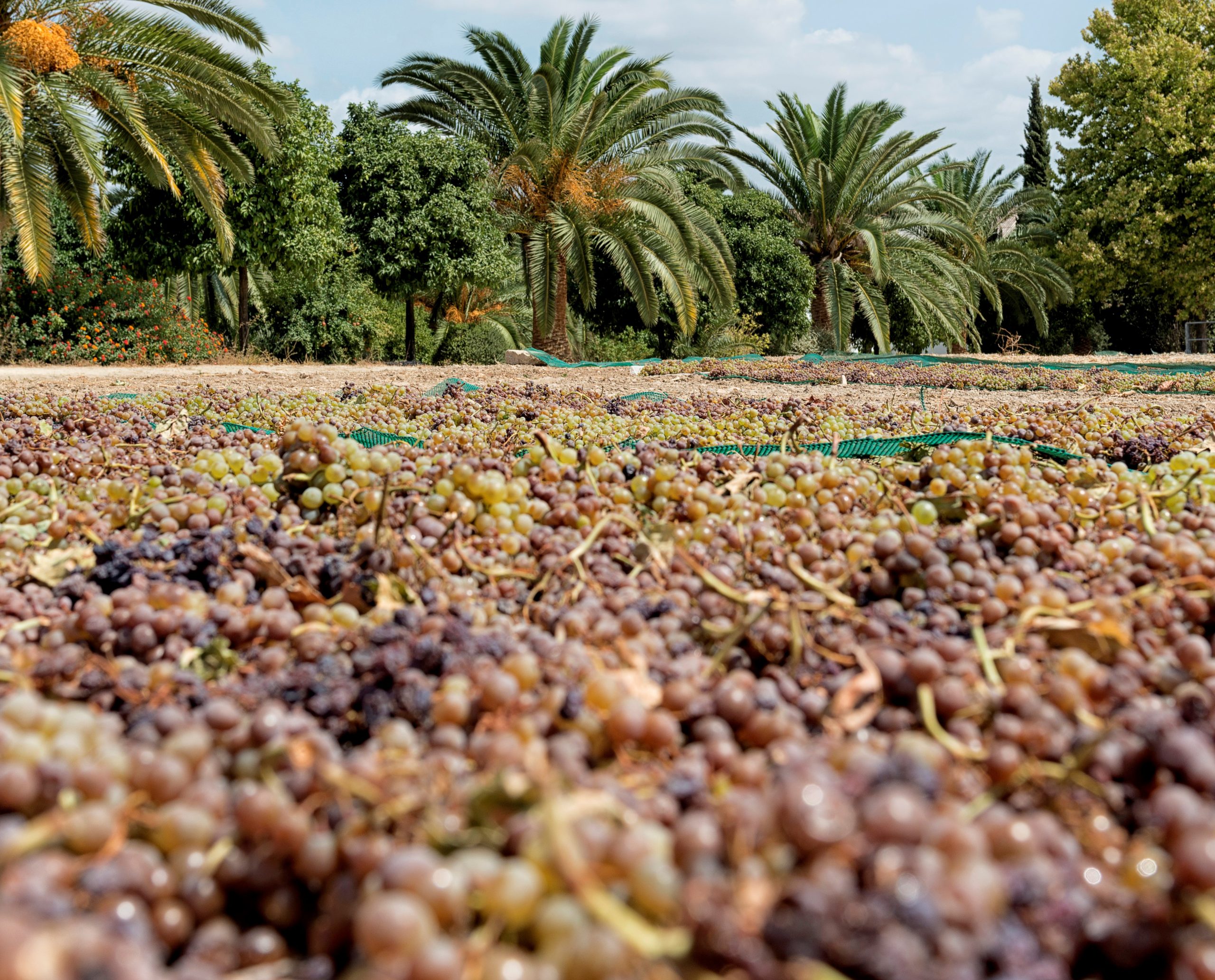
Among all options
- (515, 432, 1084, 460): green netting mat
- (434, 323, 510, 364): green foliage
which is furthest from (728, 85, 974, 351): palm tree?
(515, 432, 1084, 460): green netting mat

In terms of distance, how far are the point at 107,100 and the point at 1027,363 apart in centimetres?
1594

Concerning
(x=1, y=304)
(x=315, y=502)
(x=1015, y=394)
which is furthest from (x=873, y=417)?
(x=1, y=304)

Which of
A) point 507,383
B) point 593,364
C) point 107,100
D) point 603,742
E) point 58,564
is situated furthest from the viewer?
point 593,364

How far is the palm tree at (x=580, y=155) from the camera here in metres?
17.2

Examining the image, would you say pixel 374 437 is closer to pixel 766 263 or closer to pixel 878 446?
pixel 878 446

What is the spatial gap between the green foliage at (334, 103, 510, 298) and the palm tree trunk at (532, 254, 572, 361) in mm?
2386

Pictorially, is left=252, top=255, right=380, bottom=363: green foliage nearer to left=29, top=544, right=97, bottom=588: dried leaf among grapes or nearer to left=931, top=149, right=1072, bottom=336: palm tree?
left=931, top=149, right=1072, bottom=336: palm tree

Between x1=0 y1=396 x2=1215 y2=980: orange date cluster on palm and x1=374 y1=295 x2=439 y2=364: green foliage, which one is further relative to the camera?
x1=374 y1=295 x2=439 y2=364: green foliage

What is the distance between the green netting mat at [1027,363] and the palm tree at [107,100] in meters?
10.4

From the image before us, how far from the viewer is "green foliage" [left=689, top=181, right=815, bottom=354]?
80.7ft

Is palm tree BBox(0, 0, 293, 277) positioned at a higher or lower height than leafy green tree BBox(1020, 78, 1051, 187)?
lower

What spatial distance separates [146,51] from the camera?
38.4ft

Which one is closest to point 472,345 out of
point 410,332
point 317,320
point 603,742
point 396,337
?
point 410,332

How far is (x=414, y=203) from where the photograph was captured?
62.4ft
